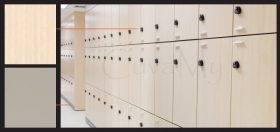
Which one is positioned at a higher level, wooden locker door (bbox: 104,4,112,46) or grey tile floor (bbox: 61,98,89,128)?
wooden locker door (bbox: 104,4,112,46)

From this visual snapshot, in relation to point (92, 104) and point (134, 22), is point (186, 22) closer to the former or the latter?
point (134, 22)

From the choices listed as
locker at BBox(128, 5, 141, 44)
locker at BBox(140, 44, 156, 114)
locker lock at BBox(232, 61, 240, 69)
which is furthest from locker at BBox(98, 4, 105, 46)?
locker lock at BBox(232, 61, 240, 69)

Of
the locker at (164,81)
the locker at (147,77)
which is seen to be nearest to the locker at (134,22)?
the locker at (147,77)

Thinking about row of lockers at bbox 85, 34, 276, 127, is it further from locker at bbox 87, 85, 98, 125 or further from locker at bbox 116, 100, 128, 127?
locker at bbox 87, 85, 98, 125

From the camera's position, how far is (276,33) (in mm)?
1967

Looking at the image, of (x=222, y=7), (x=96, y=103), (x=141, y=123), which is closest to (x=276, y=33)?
(x=222, y=7)

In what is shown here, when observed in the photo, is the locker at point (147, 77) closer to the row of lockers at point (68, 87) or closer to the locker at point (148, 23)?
the locker at point (148, 23)

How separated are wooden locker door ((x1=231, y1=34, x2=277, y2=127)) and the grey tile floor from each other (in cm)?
494

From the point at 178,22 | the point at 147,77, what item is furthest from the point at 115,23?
the point at 178,22

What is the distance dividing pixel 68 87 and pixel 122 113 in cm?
529

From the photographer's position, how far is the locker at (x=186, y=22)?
281cm

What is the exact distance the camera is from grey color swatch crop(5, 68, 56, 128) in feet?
6.88

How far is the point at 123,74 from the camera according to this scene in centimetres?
455

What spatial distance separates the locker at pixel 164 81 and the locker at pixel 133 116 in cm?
58
